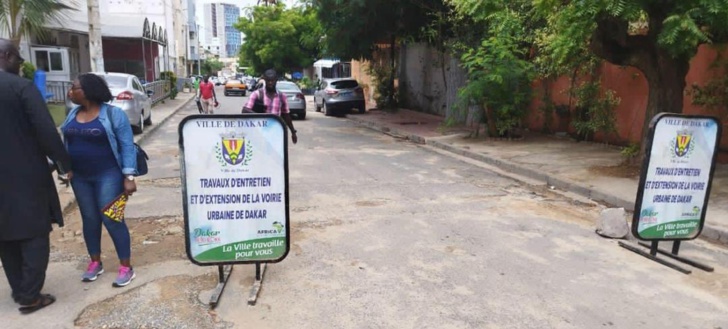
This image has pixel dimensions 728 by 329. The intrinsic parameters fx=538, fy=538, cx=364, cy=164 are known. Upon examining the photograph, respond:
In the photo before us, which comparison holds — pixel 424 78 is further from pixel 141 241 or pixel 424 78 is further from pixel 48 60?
pixel 141 241

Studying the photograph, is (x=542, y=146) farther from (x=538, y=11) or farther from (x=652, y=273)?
(x=652, y=273)

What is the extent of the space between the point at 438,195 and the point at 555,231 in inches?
77.6

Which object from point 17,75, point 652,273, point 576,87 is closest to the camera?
point 17,75

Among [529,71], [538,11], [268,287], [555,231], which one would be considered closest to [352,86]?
[529,71]

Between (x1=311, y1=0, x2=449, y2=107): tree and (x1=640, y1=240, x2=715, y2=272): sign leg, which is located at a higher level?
(x1=311, y1=0, x2=449, y2=107): tree

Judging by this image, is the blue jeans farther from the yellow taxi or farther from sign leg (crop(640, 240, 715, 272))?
the yellow taxi

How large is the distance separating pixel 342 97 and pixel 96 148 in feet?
62.3

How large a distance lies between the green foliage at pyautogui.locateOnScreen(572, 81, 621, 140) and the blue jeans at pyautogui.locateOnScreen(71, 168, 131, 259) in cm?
925

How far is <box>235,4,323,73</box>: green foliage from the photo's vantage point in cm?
4809

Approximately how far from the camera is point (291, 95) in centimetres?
2094

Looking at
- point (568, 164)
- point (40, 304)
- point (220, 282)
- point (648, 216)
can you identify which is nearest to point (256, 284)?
point (220, 282)

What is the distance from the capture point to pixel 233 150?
4.04 metres

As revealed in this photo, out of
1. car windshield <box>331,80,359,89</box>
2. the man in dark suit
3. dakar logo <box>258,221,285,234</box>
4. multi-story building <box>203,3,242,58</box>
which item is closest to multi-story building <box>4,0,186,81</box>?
car windshield <box>331,80,359,89</box>

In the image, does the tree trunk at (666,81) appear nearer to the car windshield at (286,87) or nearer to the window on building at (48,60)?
the car windshield at (286,87)
